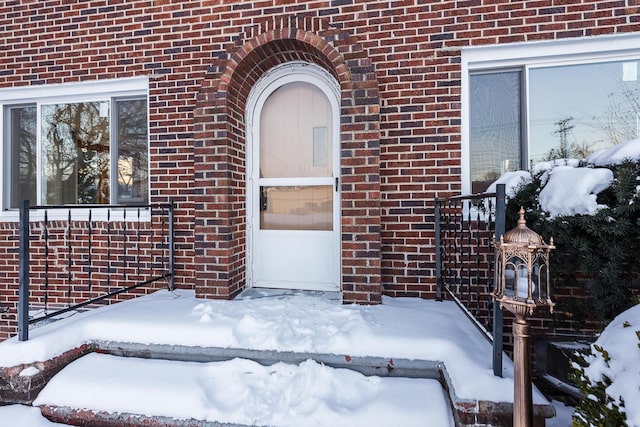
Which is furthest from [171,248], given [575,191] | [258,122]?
[575,191]

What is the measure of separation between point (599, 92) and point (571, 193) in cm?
163

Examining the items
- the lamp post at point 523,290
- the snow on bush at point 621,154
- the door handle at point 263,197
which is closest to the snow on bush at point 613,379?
the lamp post at point 523,290

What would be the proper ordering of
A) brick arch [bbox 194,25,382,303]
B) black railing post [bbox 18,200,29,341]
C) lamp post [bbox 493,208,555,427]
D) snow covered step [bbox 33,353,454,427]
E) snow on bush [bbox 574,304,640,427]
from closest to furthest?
1. snow on bush [bbox 574,304,640,427]
2. lamp post [bbox 493,208,555,427]
3. snow covered step [bbox 33,353,454,427]
4. black railing post [bbox 18,200,29,341]
5. brick arch [bbox 194,25,382,303]

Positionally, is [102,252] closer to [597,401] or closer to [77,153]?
[77,153]

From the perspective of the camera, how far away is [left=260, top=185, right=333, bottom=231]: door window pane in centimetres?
380

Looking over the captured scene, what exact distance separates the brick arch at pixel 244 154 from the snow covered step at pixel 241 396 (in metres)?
1.03

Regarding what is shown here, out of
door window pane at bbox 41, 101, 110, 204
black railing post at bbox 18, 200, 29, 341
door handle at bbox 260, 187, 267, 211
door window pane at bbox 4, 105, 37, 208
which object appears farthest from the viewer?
door window pane at bbox 4, 105, 37, 208

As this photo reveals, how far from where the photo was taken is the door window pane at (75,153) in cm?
418

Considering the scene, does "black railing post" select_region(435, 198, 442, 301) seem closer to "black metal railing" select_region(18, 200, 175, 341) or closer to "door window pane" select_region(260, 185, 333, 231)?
"door window pane" select_region(260, 185, 333, 231)

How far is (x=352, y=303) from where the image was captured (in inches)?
126

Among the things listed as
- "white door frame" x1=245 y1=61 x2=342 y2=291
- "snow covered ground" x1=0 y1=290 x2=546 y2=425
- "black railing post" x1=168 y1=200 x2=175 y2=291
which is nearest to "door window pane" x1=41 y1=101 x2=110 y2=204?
"black railing post" x1=168 y1=200 x2=175 y2=291

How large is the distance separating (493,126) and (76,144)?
4.68 metres

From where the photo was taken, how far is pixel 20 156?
442 centimetres

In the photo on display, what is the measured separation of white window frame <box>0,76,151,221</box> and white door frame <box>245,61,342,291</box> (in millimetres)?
1154
